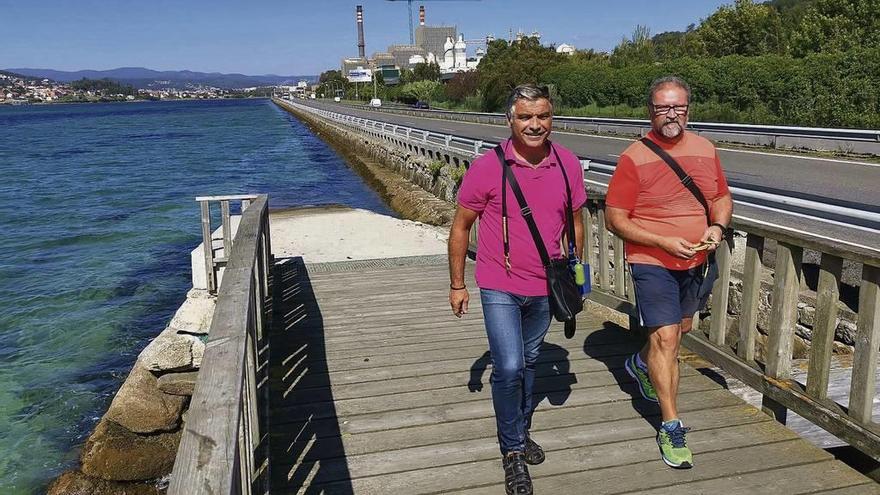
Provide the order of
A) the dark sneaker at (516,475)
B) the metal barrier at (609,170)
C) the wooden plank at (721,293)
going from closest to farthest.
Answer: the dark sneaker at (516,475)
the wooden plank at (721,293)
the metal barrier at (609,170)

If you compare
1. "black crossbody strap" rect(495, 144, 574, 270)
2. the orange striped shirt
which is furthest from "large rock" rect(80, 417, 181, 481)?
the orange striped shirt

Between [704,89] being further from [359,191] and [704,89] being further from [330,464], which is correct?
[330,464]

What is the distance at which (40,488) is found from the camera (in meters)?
6.87

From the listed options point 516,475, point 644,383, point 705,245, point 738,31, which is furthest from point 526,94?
point 738,31

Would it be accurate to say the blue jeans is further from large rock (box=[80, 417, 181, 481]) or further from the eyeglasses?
large rock (box=[80, 417, 181, 481])

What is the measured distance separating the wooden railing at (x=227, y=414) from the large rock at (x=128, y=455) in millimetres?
2754

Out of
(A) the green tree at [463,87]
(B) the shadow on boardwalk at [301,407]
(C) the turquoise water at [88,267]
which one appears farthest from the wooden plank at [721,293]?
(A) the green tree at [463,87]

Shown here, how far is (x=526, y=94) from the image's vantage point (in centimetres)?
309

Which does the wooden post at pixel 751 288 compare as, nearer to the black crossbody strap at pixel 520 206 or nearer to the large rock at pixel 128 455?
the black crossbody strap at pixel 520 206

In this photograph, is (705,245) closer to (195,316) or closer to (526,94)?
(526,94)

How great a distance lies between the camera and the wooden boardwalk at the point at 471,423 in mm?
3352

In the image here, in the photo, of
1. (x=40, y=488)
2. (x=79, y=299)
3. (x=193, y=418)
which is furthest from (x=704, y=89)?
(x=193, y=418)

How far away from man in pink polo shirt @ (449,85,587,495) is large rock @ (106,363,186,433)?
477 cm

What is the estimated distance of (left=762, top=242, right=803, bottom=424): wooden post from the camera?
12.2 feet
